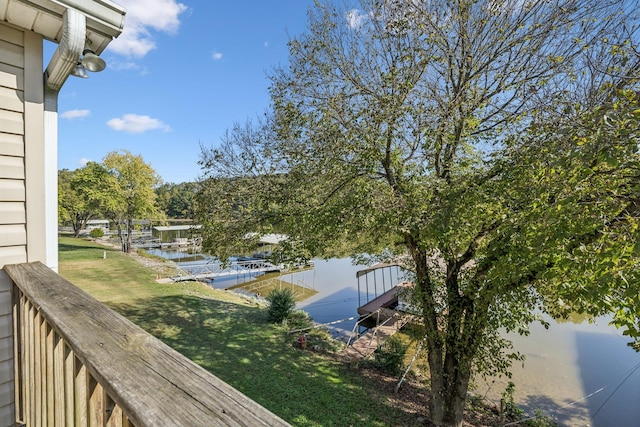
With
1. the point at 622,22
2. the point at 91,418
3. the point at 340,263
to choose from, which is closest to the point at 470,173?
the point at 622,22

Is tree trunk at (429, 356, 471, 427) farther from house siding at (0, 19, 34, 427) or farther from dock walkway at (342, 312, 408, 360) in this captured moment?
house siding at (0, 19, 34, 427)

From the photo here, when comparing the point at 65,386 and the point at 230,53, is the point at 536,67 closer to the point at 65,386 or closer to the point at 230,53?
the point at 65,386

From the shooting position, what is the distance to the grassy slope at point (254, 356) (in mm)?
5367

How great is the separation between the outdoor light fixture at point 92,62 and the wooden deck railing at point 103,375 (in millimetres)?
1244

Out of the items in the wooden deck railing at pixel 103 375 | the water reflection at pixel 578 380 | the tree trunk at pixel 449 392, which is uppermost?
the wooden deck railing at pixel 103 375

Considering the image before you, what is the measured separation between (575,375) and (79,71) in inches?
508

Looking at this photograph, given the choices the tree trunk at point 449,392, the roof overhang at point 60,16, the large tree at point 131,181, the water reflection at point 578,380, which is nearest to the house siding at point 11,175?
the roof overhang at point 60,16

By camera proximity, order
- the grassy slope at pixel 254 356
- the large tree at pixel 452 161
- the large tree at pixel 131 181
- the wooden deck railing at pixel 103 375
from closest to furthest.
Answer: the wooden deck railing at pixel 103 375 < the large tree at pixel 452 161 < the grassy slope at pixel 254 356 < the large tree at pixel 131 181

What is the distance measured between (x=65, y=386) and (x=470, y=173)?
5.12 meters

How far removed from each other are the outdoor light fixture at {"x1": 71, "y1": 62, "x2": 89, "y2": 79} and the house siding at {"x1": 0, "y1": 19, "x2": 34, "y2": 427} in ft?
0.94

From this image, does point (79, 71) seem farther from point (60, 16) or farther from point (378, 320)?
point (378, 320)

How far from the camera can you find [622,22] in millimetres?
3582

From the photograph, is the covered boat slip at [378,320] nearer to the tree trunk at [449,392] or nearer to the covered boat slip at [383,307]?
the covered boat slip at [383,307]

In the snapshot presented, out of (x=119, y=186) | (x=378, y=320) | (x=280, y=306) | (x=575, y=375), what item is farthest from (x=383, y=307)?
(x=119, y=186)
